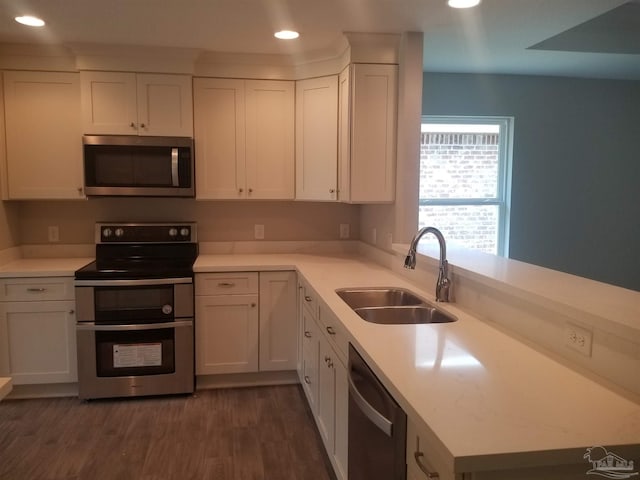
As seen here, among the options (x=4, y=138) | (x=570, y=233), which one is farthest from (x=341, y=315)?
(x=570, y=233)

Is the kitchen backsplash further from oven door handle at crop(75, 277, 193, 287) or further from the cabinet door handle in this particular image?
the cabinet door handle

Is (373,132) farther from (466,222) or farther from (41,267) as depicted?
(41,267)

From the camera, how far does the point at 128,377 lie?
329cm

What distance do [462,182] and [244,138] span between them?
2.13m

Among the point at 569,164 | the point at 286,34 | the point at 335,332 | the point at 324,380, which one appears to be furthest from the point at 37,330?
the point at 569,164

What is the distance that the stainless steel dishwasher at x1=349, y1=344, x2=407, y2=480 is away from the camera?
142 centimetres

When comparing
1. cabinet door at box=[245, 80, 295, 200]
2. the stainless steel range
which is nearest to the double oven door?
the stainless steel range

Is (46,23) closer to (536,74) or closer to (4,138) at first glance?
(4,138)

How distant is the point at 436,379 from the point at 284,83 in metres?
2.79

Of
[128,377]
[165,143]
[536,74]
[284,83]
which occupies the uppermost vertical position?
[536,74]

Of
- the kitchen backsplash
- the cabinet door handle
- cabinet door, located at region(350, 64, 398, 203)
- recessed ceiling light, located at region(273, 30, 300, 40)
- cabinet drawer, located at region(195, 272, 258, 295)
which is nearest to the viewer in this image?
the cabinet door handle

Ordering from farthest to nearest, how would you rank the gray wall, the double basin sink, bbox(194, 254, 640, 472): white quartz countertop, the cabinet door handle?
the gray wall → the double basin sink → the cabinet door handle → bbox(194, 254, 640, 472): white quartz countertop

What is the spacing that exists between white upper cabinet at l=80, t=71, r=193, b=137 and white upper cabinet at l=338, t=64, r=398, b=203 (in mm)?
1156

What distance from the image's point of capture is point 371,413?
159cm
